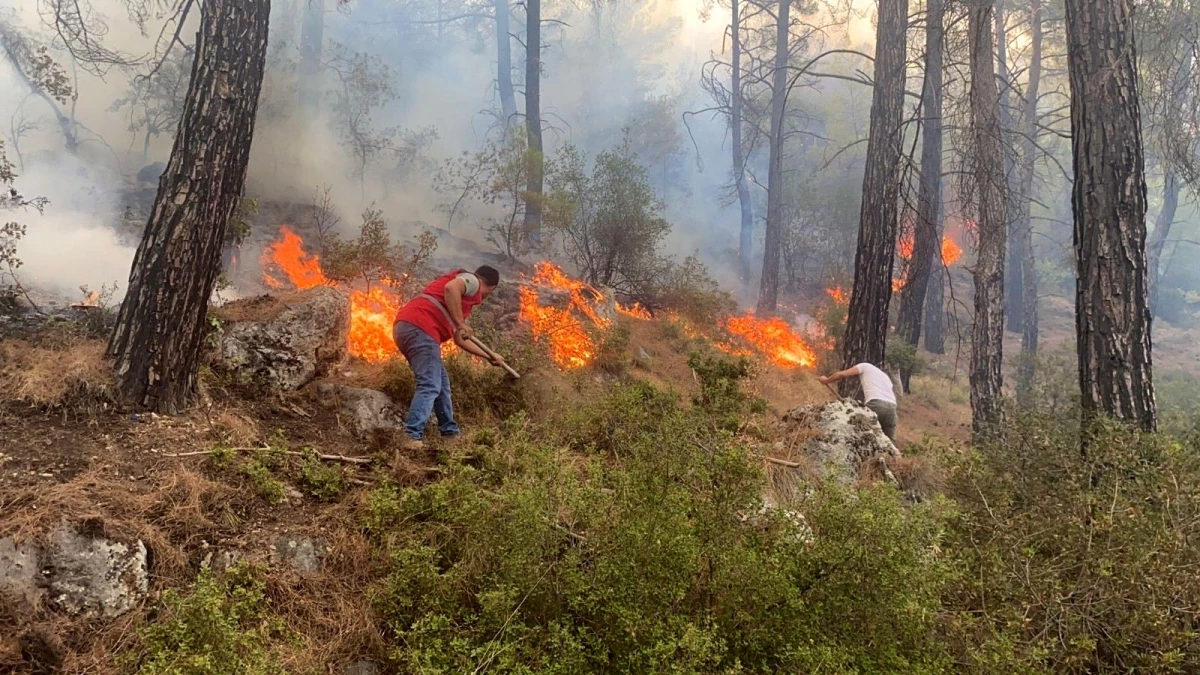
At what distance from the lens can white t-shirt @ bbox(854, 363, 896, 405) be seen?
19.1 feet

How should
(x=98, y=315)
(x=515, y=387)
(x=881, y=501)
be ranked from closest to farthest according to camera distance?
1. (x=881, y=501)
2. (x=98, y=315)
3. (x=515, y=387)

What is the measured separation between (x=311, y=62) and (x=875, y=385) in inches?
758

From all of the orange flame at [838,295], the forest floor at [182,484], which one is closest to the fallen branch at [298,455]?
the forest floor at [182,484]

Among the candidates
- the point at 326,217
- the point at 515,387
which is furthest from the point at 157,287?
the point at 326,217

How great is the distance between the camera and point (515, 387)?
5.84 metres

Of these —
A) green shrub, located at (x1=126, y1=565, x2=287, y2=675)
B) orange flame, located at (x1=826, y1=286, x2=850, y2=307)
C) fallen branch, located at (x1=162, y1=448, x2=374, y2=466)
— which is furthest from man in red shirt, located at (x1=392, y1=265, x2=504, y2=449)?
orange flame, located at (x1=826, y1=286, x2=850, y2=307)

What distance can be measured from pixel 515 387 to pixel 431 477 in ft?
5.74

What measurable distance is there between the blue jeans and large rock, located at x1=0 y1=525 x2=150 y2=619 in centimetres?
201

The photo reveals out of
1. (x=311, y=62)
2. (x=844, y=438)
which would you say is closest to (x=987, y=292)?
(x=844, y=438)

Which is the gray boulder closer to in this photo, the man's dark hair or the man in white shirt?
the man's dark hair

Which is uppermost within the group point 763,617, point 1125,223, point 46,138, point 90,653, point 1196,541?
point 46,138

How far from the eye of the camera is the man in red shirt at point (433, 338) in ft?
15.4

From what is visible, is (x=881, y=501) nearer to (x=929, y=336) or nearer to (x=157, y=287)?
(x=157, y=287)

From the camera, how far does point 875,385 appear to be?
5918 millimetres
